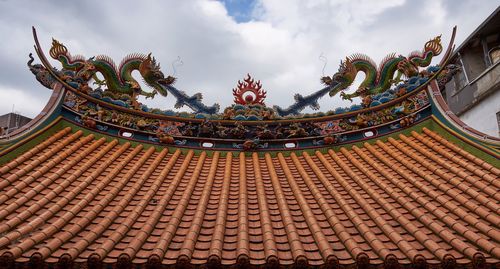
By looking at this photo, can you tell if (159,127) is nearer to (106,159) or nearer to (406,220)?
(106,159)

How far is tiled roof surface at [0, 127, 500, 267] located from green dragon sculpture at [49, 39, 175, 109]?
45.6 inches

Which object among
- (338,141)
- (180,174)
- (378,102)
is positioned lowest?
(180,174)

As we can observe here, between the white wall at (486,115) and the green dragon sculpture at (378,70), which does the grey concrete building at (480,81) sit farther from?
the green dragon sculpture at (378,70)

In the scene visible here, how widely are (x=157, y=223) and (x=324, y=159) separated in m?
3.41

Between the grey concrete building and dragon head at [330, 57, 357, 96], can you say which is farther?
the grey concrete building

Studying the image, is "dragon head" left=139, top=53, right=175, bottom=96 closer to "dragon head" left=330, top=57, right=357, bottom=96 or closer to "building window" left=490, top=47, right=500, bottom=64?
"dragon head" left=330, top=57, right=357, bottom=96

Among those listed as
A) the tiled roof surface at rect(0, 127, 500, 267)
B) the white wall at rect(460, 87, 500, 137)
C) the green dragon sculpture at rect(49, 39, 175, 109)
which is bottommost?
the tiled roof surface at rect(0, 127, 500, 267)

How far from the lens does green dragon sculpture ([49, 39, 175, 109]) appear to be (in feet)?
23.0

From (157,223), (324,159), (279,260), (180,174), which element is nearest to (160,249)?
(157,223)

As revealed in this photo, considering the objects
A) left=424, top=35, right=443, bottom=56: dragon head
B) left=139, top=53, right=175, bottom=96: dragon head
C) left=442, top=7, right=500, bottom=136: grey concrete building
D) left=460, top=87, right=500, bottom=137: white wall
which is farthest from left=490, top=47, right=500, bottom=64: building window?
left=139, top=53, right=175, bottom=96: dragon head

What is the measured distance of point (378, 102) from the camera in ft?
23.6

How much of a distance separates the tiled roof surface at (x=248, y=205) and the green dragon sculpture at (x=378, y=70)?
4.48 ft

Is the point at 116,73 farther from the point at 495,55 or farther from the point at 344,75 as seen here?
the point at 495,55

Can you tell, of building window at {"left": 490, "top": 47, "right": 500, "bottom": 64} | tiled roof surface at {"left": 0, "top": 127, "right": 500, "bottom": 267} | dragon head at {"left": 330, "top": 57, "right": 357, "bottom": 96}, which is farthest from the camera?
building window at {"left": 490, "top": 47, "right": 500, "bottom": 64}
